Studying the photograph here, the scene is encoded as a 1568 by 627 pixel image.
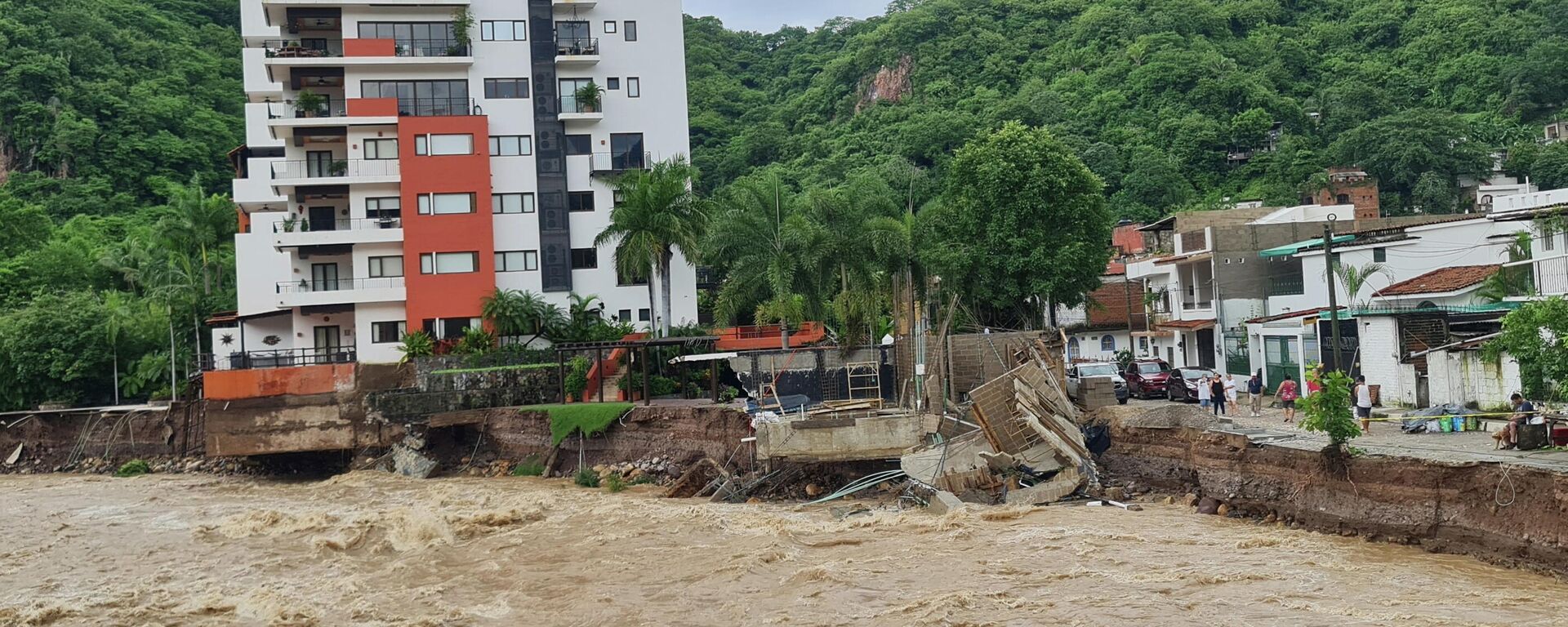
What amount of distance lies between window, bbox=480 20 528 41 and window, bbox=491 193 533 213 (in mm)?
6857

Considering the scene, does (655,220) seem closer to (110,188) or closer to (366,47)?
(366,47)

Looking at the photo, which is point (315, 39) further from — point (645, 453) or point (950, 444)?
point (950, 444)

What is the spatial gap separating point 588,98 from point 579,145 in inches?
85.4

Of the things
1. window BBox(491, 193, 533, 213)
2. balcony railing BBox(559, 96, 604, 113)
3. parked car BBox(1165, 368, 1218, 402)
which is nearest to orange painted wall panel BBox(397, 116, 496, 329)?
window BBox(491, 193, 533, 213)

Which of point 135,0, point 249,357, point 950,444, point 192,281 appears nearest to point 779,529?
point 950,444

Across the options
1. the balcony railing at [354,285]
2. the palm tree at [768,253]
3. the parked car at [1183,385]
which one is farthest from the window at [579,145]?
the parked car at [1183,385]

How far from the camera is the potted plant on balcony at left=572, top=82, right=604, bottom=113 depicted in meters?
54.0

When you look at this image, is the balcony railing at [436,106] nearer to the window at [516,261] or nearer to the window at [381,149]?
the window at [381,149]

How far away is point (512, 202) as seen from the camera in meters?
53.8

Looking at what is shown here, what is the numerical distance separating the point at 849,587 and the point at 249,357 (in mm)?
34333

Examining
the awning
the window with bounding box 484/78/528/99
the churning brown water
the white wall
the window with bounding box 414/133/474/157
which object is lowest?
the churning brown water

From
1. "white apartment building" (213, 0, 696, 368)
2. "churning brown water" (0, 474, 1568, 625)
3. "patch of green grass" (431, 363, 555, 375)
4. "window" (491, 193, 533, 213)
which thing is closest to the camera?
"churning brown water" (0, 474, 1568, 625)

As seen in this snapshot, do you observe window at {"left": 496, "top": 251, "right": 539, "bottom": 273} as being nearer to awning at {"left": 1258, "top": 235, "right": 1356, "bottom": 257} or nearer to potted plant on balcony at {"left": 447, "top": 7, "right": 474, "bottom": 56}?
potted plant on balcony at {"left": 447, "top": 7, "right": 474, "bottom": 56}

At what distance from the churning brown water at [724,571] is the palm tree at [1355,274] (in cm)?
1993
